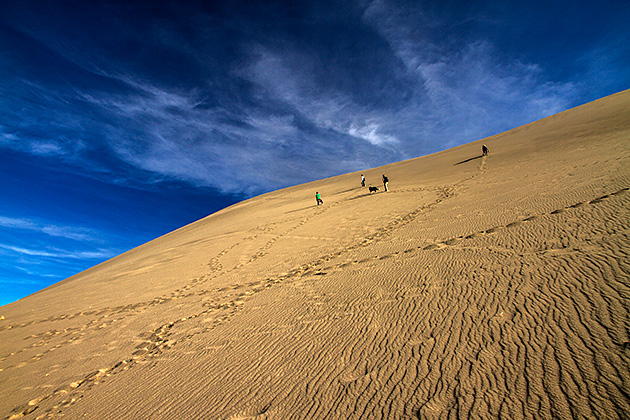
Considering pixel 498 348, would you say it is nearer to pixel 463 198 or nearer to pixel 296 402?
pixel 296 402

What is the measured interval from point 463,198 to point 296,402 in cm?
1247

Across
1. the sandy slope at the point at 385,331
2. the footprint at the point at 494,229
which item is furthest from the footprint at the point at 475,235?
the footprint at the point at 494,229

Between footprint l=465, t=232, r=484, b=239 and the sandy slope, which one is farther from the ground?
footprint l=465, t=232, r=484, b=239

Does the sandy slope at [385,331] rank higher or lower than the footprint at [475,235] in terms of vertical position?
lower

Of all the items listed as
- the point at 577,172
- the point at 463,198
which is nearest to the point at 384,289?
the point at 463,198

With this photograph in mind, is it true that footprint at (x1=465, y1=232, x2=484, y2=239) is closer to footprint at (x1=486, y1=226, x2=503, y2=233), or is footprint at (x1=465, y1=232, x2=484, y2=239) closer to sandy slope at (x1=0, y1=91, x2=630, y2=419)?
sandy slope at (x1=0, y1=91, x2=630, y2=419)

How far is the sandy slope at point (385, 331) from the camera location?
282cm

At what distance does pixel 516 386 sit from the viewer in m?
2.66

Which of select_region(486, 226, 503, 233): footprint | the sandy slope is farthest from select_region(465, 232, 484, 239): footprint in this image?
select_region(486, 226, 503, 233): footprint

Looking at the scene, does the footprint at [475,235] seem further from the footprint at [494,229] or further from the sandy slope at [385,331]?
the footprint at [494,229]

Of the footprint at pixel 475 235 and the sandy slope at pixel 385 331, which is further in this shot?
the footprint at pixel 475 235

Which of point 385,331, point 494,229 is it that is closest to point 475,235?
point 494,229

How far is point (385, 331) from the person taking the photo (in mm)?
4195

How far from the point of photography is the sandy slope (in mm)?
2824
